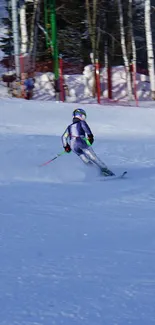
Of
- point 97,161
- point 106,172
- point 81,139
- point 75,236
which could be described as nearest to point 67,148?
point 81,139

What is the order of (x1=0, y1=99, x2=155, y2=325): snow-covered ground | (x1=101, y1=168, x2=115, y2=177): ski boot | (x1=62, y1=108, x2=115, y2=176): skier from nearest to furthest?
1. (x1=0, y1=99, x2=155, y2=325): snow-covered ground
2. (x1=101, y1=168, x2=115, y2=177): ski boot
3. (x1=62, y1=108, x2=115, y2=176): skier

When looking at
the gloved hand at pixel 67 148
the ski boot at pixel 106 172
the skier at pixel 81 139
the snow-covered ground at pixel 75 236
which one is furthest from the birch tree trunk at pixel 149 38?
the ski boot at pixel 106 172

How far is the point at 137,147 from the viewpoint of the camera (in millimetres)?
14344

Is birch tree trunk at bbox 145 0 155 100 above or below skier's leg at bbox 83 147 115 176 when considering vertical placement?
above

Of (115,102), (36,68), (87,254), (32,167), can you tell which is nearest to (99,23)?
(36,68)

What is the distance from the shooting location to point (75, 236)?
6543 mm

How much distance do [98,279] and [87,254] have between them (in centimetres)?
80

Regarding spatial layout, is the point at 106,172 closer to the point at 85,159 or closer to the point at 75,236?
the point at 85,159

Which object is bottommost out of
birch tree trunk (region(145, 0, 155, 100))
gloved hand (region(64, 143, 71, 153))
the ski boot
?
the ski boot

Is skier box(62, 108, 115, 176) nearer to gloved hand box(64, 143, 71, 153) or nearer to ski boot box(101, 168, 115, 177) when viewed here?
gloved hand box(64, 143, 71, 153)

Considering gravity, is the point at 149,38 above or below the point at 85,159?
above

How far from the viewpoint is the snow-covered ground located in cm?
434

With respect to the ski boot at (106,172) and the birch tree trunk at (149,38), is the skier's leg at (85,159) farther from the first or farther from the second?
the birch tree trunk at (149,38)

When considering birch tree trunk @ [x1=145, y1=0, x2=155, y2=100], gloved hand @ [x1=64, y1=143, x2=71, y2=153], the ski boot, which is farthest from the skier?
birch tree trunk @ [x1=145, y1=0, x2=155, y2=100]
